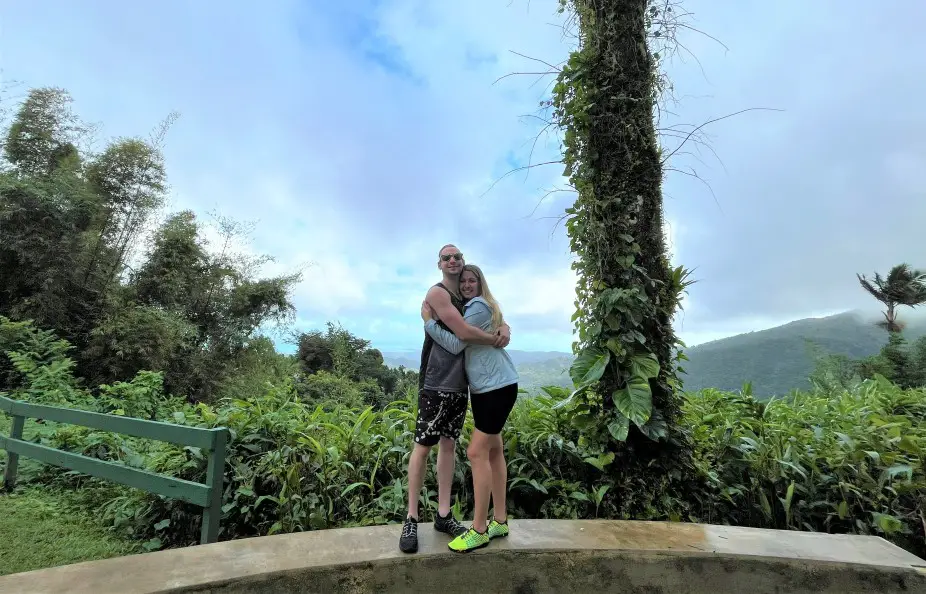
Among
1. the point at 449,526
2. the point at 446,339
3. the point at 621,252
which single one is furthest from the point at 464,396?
the point at 621,252

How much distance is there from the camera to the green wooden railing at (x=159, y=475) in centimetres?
243

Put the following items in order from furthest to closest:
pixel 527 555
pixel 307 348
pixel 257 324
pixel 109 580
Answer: pixel 307 348 → pixel 257 324 → pixel 527 555 → pixel 109 580

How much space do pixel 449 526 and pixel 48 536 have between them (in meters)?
2.21

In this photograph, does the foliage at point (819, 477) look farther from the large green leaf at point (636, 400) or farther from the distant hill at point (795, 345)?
the distant hill at point (795, 345)

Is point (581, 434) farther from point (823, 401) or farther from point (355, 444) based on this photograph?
point (823, 401)

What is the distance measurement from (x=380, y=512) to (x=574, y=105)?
2.63 meters

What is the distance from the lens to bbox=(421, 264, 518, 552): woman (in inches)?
82.7

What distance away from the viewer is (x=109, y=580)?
178cm

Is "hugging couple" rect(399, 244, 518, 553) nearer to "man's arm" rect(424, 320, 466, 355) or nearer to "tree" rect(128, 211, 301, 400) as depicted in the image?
"man's arm" rect(424, 320, 466, 355)

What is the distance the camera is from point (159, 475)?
2543mm

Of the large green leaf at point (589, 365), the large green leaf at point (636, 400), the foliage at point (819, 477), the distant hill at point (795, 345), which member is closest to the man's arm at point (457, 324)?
the large green leaf at point (589, 365)

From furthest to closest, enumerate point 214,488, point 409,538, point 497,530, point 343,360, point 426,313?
point 343,360
point 214,488
point 426,313
point 497,530
point 409,538

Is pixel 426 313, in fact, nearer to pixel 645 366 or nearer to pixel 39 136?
pixel 645 366

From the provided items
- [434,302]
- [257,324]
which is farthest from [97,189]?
[434,302]
